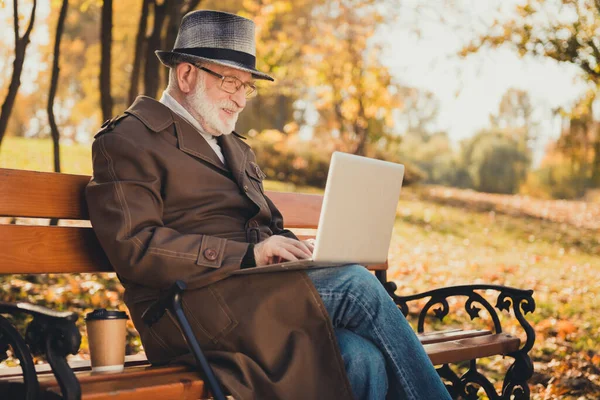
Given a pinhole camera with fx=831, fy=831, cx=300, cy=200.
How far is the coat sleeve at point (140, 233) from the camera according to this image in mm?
2865

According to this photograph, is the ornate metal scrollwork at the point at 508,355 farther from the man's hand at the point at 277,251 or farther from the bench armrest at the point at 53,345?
the bench armrest at the point at 53,345

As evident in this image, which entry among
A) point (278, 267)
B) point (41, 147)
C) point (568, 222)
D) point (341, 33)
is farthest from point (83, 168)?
point (278, 267)

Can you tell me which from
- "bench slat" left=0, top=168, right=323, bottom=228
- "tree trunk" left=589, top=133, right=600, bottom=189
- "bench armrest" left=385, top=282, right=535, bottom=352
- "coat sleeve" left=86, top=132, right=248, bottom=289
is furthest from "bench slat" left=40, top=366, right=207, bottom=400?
"tree trunk" left=589, top=133, right=600, bottom=189

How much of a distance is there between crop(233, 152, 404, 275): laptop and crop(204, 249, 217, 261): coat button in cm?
10

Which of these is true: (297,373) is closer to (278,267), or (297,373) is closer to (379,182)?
(278,267)

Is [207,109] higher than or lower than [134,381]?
higher

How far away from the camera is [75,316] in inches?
94.2

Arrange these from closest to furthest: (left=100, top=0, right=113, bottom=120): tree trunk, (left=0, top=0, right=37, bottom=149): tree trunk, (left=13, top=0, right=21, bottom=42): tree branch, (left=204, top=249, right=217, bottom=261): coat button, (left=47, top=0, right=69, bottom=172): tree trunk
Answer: (left=204, top=249, right=217, bottom=261): coat button
(left=0, top=0, right=37, bottom=149): tree trunk
(left=13, top=0, right=21, bottom=42): tree branch
(left=47, top=0, right=69, bottom=172): tree trunk
(left=100, top=0, right=113, bottom=120): tree trunk

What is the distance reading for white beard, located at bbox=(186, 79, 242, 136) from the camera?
3389 millimetres

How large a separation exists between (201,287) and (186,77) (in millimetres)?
962

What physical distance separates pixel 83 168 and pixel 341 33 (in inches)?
242

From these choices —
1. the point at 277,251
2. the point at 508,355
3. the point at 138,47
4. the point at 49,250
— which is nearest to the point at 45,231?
the point at 49,250

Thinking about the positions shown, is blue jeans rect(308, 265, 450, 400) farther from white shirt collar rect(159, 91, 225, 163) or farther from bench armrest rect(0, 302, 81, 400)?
bench armrest rect(0, 302, 81, 400)

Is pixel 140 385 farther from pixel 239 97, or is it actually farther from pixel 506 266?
pixel 506 266
